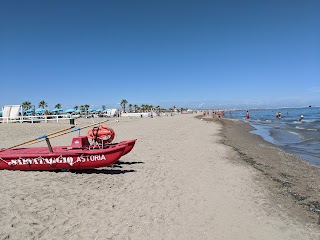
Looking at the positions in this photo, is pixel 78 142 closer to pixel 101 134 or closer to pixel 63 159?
pixel 101 134

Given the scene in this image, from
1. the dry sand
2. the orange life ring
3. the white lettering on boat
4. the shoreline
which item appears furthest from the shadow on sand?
the shoreline

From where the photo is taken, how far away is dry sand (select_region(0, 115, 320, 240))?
16.2 ft

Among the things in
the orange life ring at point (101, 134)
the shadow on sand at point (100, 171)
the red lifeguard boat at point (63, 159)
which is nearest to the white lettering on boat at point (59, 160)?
the red lifeguard boat at point (63, 159)

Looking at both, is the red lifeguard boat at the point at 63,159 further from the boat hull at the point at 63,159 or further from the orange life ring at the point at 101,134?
the orange life ring at the point at 101,134

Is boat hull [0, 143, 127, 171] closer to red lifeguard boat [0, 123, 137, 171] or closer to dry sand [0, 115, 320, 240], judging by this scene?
red lifeguard boat [0, 123, 137, 171]

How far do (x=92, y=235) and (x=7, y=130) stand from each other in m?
20.4

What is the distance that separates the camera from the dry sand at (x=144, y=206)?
4934mm

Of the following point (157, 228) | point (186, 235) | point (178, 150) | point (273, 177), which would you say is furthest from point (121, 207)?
point (178, 150)

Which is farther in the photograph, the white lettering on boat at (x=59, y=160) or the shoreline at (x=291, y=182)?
the white lettering on boat at (x=59, y=160)

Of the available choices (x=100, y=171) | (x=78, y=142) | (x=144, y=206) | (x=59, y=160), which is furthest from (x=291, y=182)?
(x=59, y=160)

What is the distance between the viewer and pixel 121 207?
19.6 ft

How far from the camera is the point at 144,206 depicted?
20.0ft

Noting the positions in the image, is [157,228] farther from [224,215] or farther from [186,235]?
[224,215]

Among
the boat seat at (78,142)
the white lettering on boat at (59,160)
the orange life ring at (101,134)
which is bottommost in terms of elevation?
the white lettering on boat at (59,160)
